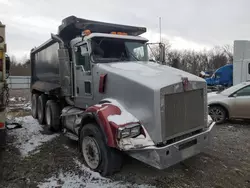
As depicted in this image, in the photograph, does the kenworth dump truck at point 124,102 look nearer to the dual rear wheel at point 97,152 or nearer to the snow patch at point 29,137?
the dual rear wheel at point 97,152

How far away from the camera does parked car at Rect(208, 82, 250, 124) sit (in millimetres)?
7824

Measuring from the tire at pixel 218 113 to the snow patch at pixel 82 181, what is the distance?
17.2ft

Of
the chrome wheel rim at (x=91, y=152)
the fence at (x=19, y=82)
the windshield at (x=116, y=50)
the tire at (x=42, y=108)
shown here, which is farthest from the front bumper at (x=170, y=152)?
the fence at (x=19, y=82)

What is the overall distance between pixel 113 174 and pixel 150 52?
3271mm

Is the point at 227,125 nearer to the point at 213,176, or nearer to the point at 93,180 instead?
the point at 213,176

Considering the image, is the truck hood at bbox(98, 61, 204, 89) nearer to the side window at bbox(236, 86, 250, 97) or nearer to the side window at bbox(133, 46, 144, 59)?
the side window at bbox(133, 46, 144, 59)

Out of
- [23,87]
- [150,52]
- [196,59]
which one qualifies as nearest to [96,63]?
[150,52]

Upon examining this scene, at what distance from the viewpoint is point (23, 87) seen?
31.0 m

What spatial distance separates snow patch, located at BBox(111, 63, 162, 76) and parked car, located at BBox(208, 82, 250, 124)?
14.9 feet

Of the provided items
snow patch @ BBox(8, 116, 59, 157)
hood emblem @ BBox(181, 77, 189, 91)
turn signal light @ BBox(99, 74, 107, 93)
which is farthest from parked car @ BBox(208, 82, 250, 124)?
snow patch @ BBox(8, 116, 59, 157)

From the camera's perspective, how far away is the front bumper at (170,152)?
3500 millimetres

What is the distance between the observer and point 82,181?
4.02 metres

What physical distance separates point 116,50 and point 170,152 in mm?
2776

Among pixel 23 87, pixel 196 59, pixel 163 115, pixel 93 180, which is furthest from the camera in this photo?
pixel 196 59
